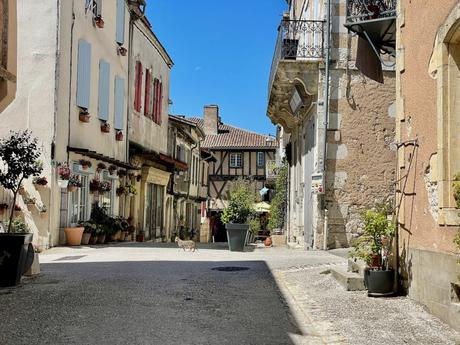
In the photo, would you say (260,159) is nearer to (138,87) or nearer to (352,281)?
(138,87)

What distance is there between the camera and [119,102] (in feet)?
63.4

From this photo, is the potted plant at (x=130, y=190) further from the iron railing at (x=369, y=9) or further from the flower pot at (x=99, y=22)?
the iron railing at (x=369, y=9)

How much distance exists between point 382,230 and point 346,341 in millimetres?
2454

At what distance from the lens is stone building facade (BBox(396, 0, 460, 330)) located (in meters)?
5.84

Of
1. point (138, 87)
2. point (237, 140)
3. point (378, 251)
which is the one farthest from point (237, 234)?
point (237, 140)

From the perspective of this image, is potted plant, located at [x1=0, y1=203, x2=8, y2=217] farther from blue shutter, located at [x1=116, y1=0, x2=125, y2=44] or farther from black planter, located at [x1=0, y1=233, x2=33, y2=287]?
blue shutter, located at [x1=116, y1=0, x2=125, y2=44]

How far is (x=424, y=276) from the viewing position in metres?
6.37

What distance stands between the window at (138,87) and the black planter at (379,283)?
51.2 feet

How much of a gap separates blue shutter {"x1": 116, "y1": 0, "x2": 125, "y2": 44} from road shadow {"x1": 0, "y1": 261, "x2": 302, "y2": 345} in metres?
11.1

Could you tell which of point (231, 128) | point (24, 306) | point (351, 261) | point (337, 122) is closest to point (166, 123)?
point (337, 122)

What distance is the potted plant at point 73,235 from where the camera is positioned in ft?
49.5

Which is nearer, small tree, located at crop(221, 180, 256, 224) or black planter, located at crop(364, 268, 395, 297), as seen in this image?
black planter, located at crop(364, 268, 395, 297)

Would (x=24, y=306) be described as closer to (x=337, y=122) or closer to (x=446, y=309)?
(x=446, y=309)

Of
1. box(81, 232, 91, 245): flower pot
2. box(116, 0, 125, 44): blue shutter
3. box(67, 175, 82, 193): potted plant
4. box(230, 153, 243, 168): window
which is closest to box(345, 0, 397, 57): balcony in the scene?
box(67, 175, 82, 193): potted plant
